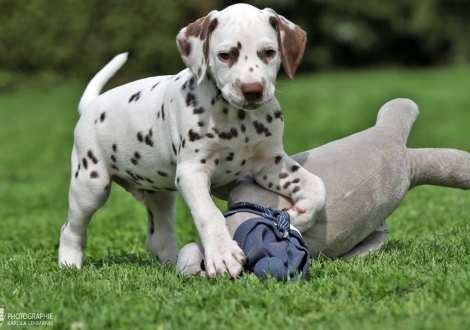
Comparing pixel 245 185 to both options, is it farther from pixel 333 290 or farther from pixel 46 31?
pixel 46 31

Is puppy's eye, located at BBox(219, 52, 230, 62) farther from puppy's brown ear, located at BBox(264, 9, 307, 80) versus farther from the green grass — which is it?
the green grass

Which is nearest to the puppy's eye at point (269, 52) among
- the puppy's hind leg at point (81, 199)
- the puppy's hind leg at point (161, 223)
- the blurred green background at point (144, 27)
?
the puppy's hind leg at point (81, 199)

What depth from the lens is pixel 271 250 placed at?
14.0ft

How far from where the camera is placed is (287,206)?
4727 millimetres

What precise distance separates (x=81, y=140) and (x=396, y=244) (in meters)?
2.48

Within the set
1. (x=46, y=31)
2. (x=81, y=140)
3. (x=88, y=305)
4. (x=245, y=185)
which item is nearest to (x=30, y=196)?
(x=81, y=140)

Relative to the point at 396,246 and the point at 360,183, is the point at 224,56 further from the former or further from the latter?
the point at 396,246

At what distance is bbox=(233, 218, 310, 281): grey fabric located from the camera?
164 inches

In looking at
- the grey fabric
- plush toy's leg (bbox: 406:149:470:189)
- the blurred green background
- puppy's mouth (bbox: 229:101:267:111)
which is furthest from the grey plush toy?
the blurred green background

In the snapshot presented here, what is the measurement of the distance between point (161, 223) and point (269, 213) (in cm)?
164

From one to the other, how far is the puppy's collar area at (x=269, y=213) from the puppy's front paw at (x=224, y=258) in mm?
310

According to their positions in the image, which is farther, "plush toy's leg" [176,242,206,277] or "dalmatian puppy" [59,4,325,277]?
"plush toy's leg" [176,242,206,277]

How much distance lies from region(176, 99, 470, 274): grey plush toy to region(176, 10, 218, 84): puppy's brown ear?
0.87 m

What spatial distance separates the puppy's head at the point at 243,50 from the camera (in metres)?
4.31
